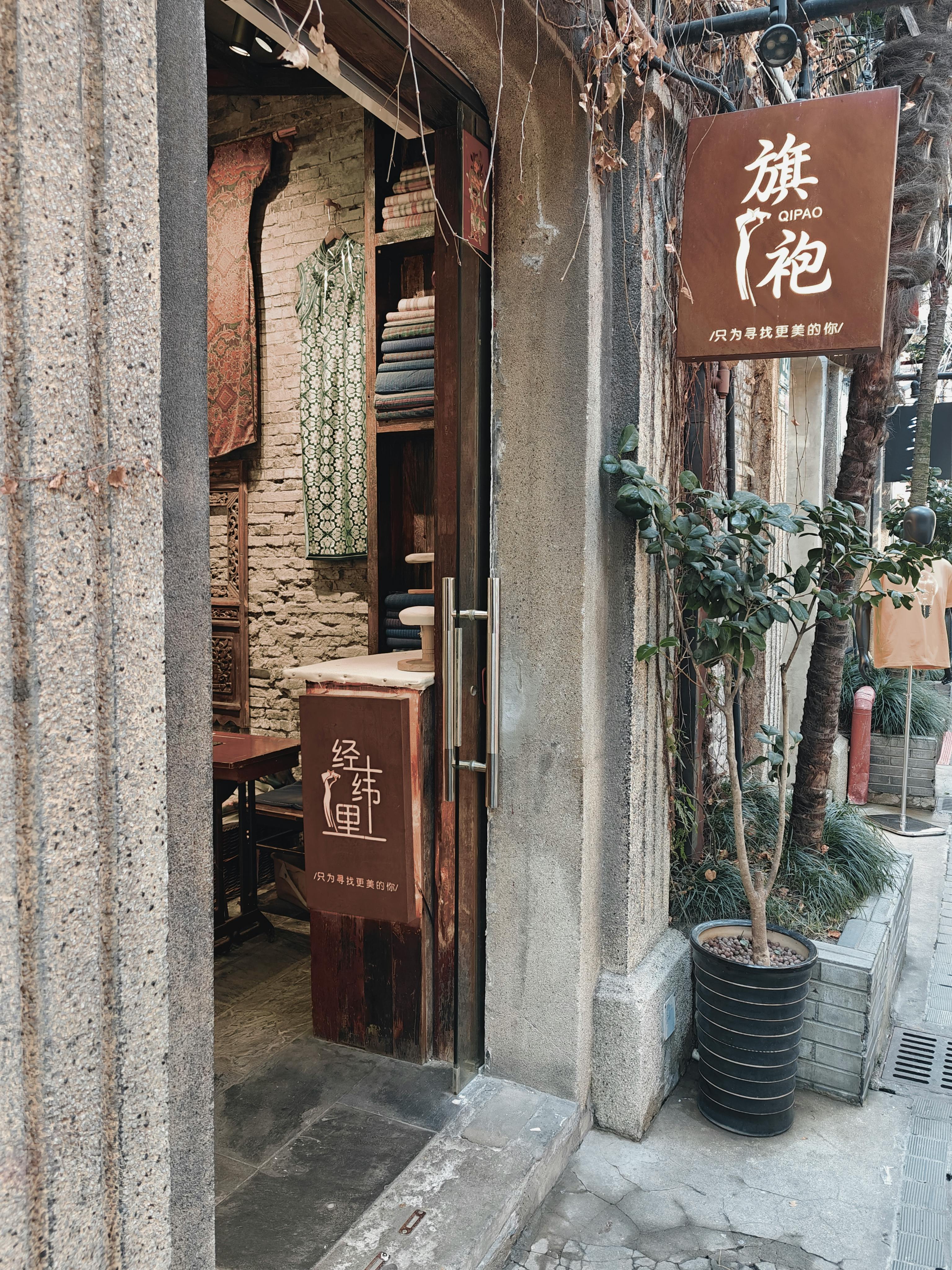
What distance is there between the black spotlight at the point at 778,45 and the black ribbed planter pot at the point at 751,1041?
9.52 ft

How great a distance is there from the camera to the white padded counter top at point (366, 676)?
3.21 meters

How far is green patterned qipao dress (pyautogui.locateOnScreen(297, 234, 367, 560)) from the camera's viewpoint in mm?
5363

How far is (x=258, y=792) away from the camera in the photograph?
19.1ft

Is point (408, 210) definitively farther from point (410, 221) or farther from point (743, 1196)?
point (743, 1196)

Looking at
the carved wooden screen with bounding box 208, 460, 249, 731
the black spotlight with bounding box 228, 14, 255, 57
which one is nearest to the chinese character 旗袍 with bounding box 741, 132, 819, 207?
the black spotlight with bounding box 228, 14, 255, 57

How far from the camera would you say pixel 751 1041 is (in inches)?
126

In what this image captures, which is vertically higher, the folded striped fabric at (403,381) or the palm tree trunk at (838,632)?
the folded striped fabric at (403,381)

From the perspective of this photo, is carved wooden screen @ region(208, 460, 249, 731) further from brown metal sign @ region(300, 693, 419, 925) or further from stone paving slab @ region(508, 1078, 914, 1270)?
stone paving slab @ region(508, 1078, 914, 1270)

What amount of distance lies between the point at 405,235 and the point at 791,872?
3.44m

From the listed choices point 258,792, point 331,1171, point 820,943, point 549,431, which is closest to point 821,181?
point 549,431

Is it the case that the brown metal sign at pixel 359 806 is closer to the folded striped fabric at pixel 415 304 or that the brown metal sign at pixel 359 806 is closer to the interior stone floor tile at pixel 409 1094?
the interior stone floor tile at pixel 409 1094

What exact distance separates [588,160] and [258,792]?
4187 millimetres

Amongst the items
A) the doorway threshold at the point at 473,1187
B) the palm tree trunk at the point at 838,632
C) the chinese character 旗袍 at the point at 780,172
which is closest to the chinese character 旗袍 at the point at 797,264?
the chinese character 旗袍 at the point at 780,172

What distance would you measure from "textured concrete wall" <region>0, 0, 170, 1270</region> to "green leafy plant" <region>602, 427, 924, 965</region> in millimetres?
1927
